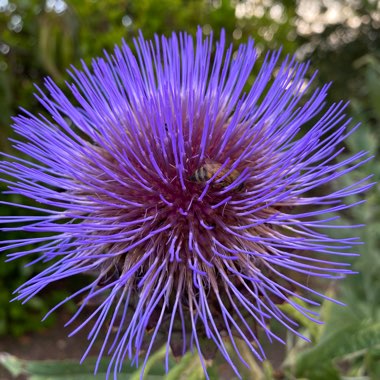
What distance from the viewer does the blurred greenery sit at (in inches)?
33.8

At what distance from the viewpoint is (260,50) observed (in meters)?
2.20

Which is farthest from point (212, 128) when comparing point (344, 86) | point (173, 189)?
point (344, 86)

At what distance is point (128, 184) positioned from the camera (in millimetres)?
673

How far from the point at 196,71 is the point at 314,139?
0.24m

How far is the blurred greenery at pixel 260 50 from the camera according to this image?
0.86 metres

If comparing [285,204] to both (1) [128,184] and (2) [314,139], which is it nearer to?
(2) [314,139]

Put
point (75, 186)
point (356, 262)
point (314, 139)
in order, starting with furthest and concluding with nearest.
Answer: point (356, 262) → point (75, 186) → point (314, 139)

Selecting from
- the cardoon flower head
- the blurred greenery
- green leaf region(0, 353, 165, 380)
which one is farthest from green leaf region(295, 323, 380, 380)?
green leaf region(0, 353, 165, 380)

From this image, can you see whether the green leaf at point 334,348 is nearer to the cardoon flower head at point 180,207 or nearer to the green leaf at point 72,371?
the cardoon flower head at point 180,207

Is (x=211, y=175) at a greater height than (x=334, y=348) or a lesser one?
greater

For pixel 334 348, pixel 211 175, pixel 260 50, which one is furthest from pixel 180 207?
pixel 260 50

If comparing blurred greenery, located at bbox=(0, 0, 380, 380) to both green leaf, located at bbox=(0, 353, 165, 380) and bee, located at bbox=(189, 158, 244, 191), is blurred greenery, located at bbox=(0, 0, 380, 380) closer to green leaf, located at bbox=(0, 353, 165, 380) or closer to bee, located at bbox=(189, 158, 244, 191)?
green leaf, located at bbox=(0, 353, 165, 380)

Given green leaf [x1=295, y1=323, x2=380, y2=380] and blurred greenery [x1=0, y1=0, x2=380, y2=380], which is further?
blurred greenery [x1=0, y1=0, x2=380, y2=380]

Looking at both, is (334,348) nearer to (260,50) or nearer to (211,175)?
(211,175)
